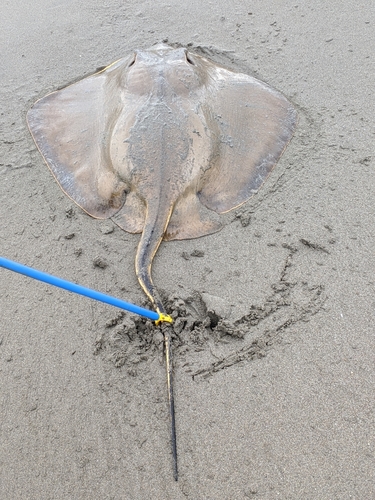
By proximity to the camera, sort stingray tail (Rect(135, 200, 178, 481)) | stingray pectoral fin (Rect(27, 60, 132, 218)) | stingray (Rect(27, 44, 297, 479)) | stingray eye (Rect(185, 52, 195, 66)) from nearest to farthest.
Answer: stingray tail (Rect(135, 200, 178, 481)) → stingray (Rect(27, 44, 297, 479)) → stingray pectoral fin (Rect(27, 60, 132, 218)) → stingray eye (Rect(185, 52, 195, 66))

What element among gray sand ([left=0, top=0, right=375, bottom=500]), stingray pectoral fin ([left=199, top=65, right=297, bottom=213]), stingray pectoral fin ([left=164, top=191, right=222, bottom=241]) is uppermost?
stingray pectoral fin ([left=199, top=65, right=297, bottom=213])

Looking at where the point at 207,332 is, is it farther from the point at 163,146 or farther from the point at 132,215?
the point at 163,146

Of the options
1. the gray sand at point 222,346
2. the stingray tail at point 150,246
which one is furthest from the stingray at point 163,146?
the gray sand at point 222,346

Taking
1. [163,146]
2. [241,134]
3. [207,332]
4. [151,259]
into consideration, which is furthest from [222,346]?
[241,134]

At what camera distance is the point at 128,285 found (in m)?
2.27

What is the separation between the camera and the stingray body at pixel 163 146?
2.45 m

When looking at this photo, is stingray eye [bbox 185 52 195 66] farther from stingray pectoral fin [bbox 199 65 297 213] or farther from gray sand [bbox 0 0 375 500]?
gray sand [bbox 0 0 375 500]

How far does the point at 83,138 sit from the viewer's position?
113 inches

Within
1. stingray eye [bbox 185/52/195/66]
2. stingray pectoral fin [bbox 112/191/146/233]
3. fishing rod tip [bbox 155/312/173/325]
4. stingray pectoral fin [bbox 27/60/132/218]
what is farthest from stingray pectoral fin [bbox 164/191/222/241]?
stingray eye [bbox 185/52/195/66]

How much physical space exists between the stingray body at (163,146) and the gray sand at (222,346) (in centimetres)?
13

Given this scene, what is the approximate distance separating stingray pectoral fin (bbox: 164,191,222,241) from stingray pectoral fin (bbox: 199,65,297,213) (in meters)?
0.09

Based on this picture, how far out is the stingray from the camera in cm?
245

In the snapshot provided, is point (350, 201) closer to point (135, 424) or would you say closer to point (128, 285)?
point (128, 285)

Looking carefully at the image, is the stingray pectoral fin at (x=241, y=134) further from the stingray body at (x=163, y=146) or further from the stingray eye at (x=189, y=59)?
the stingray eye at (x=189, y=59)
